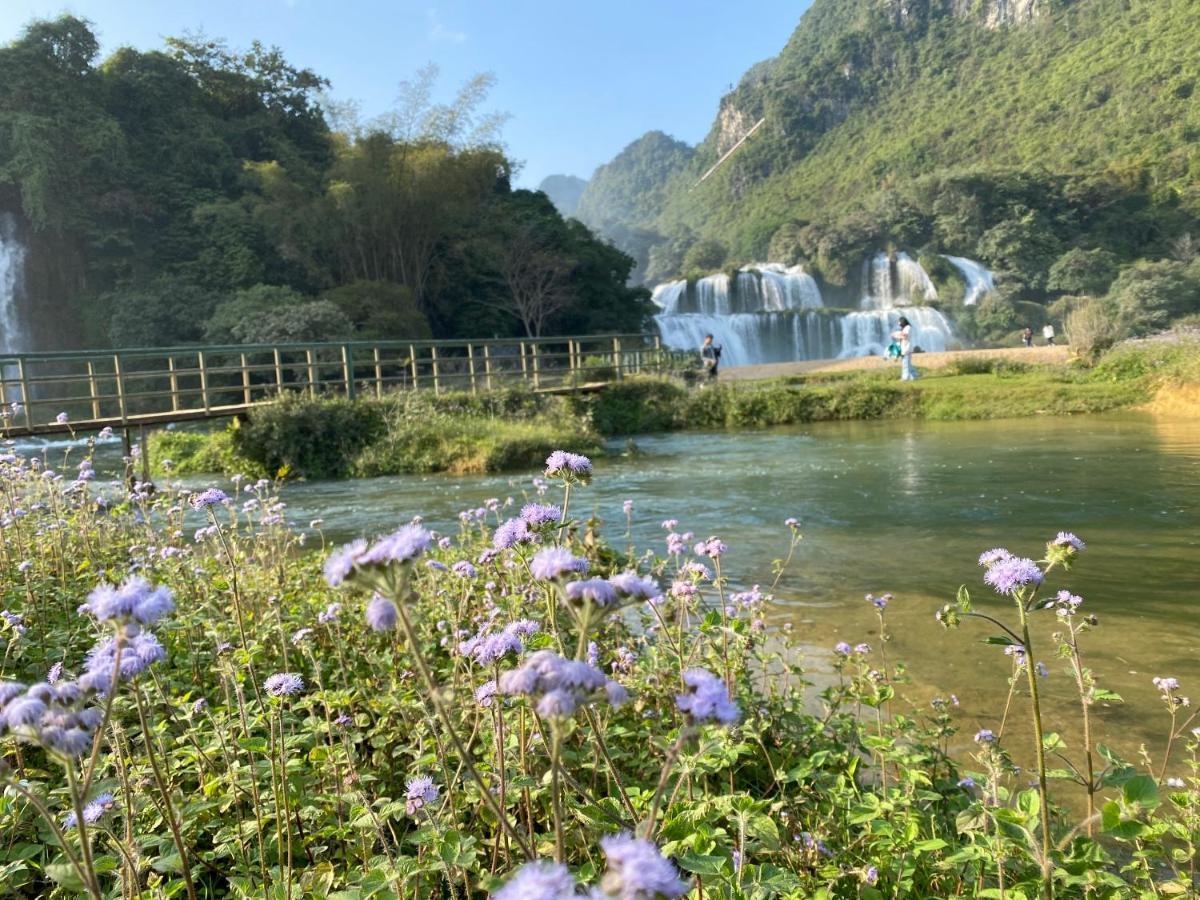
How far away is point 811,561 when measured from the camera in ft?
22.0

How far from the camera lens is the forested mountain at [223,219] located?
28906 mm

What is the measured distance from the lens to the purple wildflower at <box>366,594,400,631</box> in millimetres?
1089

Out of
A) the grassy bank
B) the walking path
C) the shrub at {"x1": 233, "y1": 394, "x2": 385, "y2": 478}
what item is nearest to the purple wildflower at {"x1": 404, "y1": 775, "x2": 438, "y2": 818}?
the grassy bank

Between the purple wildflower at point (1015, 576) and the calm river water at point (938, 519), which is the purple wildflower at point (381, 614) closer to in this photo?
the purple wildflower at point (1015, 576)

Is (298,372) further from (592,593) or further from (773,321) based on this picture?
(592,593)

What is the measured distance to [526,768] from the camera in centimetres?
194

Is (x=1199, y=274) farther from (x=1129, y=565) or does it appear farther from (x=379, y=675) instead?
(x=379, y=675)

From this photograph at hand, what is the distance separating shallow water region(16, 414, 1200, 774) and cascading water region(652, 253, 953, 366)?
23053 millimetres

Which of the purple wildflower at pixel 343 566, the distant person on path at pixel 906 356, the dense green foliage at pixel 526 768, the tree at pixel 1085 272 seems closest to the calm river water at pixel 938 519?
the dense green foliage at pixel 526 768

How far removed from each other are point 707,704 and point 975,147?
8567 cm

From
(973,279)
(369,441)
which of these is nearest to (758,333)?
(973,279)

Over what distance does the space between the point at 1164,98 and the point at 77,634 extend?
80.8m

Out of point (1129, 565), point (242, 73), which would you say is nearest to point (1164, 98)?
point (242, 73)

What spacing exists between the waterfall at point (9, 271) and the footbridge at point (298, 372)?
6.16 feet
